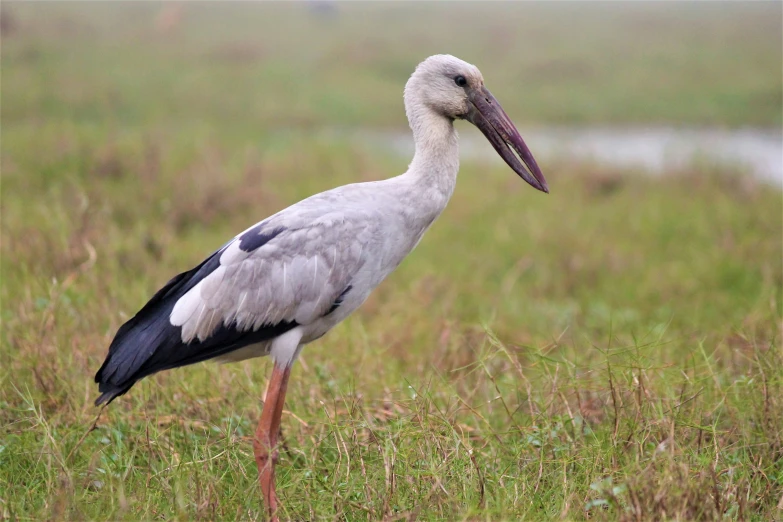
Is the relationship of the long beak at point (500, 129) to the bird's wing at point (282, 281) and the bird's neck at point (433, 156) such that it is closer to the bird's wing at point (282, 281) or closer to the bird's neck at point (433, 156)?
the bird's neck at point (433, 156)

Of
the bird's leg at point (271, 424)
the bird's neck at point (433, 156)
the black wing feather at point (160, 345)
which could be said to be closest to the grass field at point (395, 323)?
the bird's leg at point (271, 424)

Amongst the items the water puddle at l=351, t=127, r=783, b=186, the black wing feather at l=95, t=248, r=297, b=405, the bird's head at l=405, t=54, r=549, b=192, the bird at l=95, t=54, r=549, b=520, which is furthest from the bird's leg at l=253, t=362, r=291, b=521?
the water puddle at l=351, t=127, r=783, b=186

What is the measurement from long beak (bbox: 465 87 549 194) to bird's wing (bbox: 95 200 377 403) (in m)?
0.66

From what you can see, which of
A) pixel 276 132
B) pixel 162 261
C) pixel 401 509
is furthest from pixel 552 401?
pixel 276 132

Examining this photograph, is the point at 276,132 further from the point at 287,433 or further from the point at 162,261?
the point at 287,433

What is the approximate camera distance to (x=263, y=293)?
3070 millimetres

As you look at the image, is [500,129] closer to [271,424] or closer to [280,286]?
[280,286]

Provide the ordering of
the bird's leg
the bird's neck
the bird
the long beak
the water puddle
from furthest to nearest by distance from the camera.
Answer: the water puddle, the long beak, the bird's neck, the bird, the bird's leg

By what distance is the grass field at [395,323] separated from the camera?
9.18 ft

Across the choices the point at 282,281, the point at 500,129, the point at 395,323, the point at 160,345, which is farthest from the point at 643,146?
the point at 160,345

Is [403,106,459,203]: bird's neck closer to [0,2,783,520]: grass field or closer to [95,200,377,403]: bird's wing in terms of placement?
[95,200,377,403]: bird's wing

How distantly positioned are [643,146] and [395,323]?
9.61 meters

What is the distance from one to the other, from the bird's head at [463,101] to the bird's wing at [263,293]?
576mm

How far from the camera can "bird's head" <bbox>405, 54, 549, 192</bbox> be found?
3312 millimetres
